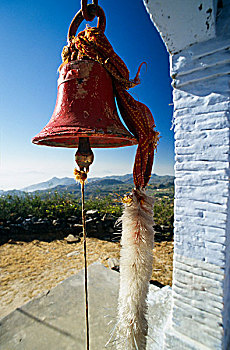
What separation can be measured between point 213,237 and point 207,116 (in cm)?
83

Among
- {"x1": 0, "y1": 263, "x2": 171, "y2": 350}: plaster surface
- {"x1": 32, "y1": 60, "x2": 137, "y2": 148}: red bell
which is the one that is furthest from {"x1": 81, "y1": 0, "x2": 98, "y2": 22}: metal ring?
{"x1": 0, "y1": 263, "x2": 171, "y2": 350}: plaster surface

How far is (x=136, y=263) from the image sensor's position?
117 centimetres

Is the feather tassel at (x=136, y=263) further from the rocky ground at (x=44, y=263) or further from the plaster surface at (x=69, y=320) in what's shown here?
the rocky ground at (x=44, y=263)

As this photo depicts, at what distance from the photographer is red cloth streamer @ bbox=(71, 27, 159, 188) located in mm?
1086

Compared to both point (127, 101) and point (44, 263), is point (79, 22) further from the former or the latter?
point (44, 263)

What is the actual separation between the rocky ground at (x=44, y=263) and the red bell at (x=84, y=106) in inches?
145

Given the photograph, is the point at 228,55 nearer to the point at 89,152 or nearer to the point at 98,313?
the point at 89,152

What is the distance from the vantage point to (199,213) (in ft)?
4.35

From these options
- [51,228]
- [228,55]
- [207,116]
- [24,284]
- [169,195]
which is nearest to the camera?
[228,55]

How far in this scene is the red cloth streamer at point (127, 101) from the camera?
109cm

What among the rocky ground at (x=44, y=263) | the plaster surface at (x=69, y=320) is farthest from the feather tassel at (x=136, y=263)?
the rocky ground at (x=44, y=263)

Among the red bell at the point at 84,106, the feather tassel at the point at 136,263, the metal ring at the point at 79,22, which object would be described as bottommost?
the feather tassel at the point at 136,263

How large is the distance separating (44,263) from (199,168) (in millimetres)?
4829

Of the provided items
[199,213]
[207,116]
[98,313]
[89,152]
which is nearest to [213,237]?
[199,213]
